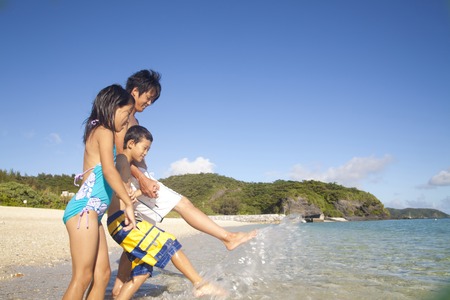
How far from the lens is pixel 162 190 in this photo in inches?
136

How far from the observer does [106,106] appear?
2592 millimetres

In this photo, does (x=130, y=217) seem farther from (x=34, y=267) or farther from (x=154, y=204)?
(x=34, y=267)

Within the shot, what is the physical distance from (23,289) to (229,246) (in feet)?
7.17

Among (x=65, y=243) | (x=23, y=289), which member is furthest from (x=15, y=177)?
(x=23, y=289)

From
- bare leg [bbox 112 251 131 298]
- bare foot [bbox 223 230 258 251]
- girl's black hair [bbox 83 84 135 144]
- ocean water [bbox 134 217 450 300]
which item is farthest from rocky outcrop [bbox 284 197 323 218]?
girl's black hair [bbox 83 84 135 144]

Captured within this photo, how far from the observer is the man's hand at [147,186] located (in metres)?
3.28

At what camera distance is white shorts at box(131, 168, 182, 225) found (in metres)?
3.43

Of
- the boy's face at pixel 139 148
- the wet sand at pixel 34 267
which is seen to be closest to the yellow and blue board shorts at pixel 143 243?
the boy's face at pixel 139 148

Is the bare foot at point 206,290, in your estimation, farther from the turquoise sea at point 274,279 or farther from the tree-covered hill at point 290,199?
the tree-covered hill at point 290,199

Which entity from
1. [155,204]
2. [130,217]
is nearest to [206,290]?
[155,204]

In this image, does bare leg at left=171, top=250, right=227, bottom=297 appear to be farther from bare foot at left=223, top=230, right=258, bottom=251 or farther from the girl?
the girl

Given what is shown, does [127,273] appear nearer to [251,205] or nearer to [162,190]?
[162,190]

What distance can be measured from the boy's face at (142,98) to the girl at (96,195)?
2.50 feet

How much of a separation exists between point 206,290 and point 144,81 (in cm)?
206
